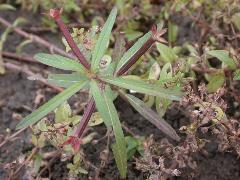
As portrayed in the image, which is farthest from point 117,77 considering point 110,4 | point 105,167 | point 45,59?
point 110,4

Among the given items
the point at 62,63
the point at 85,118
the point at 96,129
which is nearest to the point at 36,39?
the point at 96,129

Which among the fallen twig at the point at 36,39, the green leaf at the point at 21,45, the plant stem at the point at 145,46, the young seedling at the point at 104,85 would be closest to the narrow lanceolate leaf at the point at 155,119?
the young seedling at the point at 104,85

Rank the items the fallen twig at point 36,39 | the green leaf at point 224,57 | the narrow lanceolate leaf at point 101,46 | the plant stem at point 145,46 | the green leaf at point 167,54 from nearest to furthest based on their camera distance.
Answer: the plant stem at point 145,46
the narrow lanceolate leaf at point 101,46
the green leaf at point 224,57
the green leaf at point 167,54
the fallen twig at point 36,39

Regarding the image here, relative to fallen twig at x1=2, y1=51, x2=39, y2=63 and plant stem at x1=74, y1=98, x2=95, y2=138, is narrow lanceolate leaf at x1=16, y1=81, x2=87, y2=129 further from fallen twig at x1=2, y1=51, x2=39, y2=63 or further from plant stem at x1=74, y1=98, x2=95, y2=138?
fallen twig at x1=2, y1=51, x2=39, y2=63

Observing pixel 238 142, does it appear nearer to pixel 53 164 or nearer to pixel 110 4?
pixel 53 164

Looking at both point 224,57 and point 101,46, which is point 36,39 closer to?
point 101,46

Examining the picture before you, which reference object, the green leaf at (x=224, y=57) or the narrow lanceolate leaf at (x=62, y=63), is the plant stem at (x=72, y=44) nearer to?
the narrow lanceolate leaf at (x=62, y=63)
